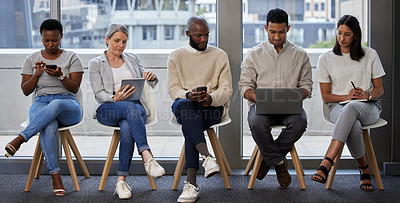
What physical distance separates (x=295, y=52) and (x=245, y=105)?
65 cm

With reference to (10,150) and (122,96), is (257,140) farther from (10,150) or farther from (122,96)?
(10,150)

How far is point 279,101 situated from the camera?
3.16 m

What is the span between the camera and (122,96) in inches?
129

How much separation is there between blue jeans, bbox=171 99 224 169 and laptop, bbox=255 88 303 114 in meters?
0.35

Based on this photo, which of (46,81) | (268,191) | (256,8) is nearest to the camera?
(268,191)

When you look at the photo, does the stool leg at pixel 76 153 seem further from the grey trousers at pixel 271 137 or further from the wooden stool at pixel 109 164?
the grey trousers at pixel 271 137

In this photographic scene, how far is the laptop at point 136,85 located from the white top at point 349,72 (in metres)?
1.30

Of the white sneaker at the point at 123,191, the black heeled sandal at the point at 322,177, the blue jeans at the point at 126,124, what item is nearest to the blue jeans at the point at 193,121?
the blue jeans at the point at 126,124

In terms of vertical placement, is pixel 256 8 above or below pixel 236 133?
above

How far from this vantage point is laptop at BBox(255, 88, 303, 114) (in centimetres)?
309

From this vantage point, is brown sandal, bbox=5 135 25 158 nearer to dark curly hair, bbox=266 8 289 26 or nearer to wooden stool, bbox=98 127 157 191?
wooden stool, bbox=98 127 157 191

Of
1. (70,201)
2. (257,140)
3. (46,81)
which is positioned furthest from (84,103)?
(257,140)

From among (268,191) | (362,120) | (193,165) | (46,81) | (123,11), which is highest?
(123,11)

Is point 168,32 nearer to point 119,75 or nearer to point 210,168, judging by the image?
point 119,75
